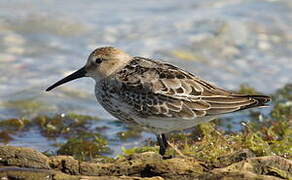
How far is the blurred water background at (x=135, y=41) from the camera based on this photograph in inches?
426

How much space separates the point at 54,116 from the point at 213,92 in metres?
3.90

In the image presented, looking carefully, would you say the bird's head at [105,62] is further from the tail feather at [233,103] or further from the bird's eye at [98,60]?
the tail feather at [233,103]

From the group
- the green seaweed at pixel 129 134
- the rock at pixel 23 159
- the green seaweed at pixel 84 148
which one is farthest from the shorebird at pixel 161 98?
the green seaweed at pixel 129 134

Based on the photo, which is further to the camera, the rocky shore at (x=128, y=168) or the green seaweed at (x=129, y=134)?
the green seaweed at (x=129, y=134)

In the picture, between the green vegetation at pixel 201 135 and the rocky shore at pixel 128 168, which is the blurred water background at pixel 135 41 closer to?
the green vegetation at pixel 201 135

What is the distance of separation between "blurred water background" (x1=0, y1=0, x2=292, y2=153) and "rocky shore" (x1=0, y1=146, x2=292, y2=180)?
4.62m

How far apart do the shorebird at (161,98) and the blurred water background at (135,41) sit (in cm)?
330

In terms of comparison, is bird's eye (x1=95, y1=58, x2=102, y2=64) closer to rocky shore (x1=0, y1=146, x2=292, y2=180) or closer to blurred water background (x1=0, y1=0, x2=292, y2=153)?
rocky shore (x1=0, y1=146, x2=292, y2=180)

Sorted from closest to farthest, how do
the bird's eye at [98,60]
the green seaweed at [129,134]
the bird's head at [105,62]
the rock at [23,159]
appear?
the rock at [23,159] < the bird's head at [105,62] < the bird's eye at [98,60] < the green seaweed at [129,134]

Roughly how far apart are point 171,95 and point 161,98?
0.11m

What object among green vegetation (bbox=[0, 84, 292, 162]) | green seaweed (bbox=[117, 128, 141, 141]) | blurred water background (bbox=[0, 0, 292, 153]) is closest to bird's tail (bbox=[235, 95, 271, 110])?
green vegetation (bbox=[0, 84, 292, 162])

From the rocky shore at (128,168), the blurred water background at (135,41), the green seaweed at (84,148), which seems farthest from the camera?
the blurred water background at (135,41)

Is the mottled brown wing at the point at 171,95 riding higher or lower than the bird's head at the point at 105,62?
lower

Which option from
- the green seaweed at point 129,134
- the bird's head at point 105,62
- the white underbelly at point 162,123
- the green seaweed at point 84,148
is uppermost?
the bird's head at point 105,62
